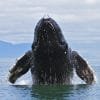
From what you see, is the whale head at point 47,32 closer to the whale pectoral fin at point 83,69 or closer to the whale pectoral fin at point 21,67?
the whale pectoral fin at point 21,67

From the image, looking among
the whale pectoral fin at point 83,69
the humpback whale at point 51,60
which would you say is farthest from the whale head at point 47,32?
the whale pectoral fin at point 83,69

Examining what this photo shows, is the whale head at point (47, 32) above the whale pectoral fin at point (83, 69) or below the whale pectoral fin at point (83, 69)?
above

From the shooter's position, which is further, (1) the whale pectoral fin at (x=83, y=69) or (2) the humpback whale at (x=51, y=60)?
(1) the whale pectoral fin at (x=83, y=69)

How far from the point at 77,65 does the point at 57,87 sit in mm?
2361

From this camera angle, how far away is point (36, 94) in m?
27.5

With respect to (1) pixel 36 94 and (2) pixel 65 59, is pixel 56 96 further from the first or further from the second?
(2) pixel 65 59

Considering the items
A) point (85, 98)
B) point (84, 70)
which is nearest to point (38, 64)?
point (84, 70)

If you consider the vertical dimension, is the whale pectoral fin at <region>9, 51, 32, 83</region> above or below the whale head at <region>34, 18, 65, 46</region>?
below

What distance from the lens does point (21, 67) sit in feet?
105

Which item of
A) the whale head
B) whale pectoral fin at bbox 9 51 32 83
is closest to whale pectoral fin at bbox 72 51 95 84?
the whale head

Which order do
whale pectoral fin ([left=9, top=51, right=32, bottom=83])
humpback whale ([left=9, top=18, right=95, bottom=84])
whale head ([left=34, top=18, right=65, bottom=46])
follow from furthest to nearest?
whale pectoral fin ([left=9, top=51, right=32, bottom=83]) < humpback whale ([left=9, top=18, right=95, bottom=84]) < whale head ([left=34, top=18, right=65, bottom=46])

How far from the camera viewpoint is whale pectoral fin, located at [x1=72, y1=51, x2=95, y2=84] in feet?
104

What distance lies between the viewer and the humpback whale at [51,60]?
2966 cm

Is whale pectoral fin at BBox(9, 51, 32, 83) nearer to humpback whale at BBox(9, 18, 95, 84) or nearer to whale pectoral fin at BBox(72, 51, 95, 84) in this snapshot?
humpback whale at BBox(9, 18, 95, 84)
